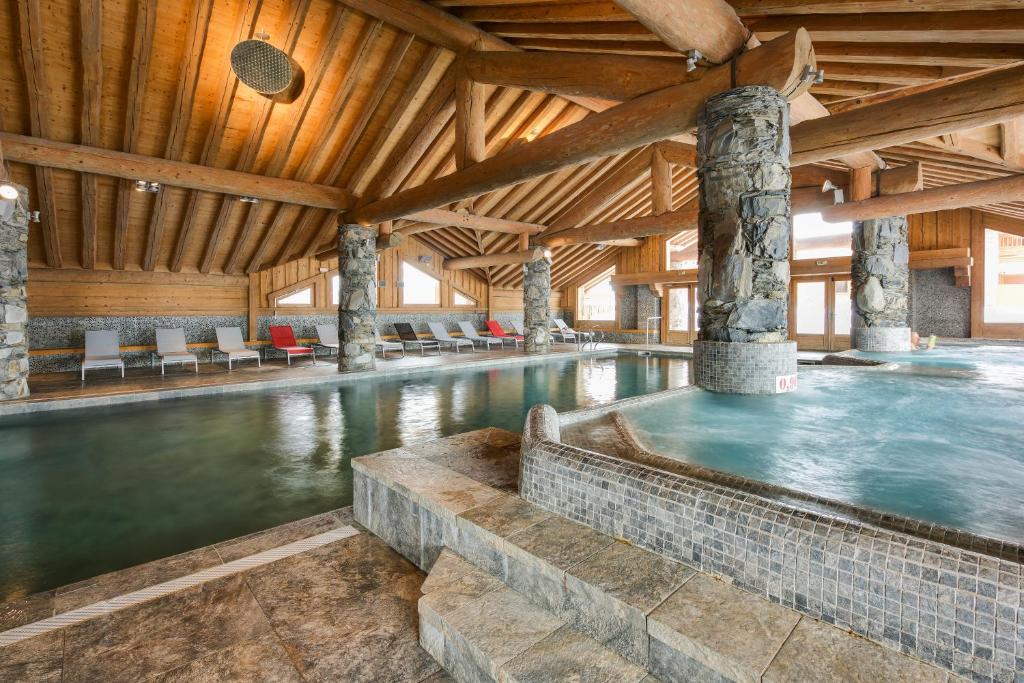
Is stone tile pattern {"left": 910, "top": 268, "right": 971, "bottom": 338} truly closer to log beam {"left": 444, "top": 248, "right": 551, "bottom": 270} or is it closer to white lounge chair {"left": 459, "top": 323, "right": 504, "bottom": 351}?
log beam {"left": 444, "top": 248, "right": 551, "bottom": 270}

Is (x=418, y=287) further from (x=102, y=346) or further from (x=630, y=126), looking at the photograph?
(x=630, y=126)

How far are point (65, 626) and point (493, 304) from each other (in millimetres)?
14844

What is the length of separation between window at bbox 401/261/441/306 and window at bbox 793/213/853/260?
10116mm

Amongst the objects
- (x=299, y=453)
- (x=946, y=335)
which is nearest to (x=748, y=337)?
(x=299, y=453)

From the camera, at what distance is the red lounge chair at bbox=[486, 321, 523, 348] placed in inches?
565

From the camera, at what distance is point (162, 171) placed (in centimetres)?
711

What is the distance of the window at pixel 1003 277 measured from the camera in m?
10.6

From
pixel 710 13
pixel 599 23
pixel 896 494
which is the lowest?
pixel 896 494

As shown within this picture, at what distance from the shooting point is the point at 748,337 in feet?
13.9

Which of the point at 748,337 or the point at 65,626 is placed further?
the point at 748,337

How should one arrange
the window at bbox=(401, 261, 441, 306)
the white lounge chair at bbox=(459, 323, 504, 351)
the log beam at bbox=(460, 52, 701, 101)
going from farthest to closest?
the window at bbox=(401, 261, 441, 306) < the white lounge chair at bbox=(459, 323, 504, 351) < the log beam at bbox=(460, 52, 701, 101)

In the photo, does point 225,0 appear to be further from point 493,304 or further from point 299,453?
point 493,304

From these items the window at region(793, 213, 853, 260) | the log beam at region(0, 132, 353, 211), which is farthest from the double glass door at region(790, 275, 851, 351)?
the log beam at region(0, 132, 353, 211)

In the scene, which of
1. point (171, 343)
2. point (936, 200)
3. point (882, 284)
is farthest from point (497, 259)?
point (936, 200)
